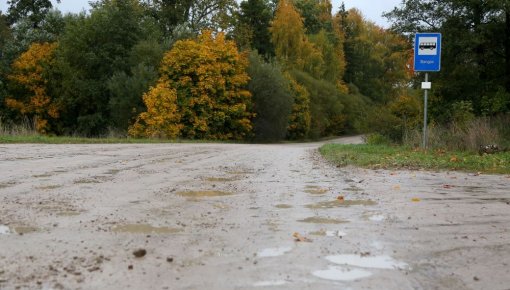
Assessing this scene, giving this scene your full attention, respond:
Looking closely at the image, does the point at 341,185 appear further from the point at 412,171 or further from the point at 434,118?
the point at 434,118

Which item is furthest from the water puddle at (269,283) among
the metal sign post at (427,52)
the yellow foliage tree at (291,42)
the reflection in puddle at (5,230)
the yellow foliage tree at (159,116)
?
the yellow foliage tree at (291,42)

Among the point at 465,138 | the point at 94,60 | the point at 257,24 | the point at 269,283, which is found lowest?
the point at 269,283

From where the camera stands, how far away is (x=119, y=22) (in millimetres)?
41594

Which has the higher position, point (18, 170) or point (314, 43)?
point (314, 43)

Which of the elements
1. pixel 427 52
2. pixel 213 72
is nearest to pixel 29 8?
pixel 213 72

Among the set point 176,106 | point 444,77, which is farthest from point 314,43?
point 444,77

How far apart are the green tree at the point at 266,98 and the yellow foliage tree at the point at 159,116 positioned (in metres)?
9.64

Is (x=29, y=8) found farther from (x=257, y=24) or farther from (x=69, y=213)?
(x=69, y=213)

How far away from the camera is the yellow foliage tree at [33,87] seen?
135 ft

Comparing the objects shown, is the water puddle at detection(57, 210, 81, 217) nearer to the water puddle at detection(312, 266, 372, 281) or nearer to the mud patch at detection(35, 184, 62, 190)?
the mud patch at detection(35, 184, 62, 190)

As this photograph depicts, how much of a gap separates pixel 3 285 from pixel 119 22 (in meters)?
40.8

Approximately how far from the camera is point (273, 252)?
4.13 metres

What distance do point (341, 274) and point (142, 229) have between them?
80.3 inches

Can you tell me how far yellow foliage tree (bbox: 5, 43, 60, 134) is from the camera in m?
41.3
